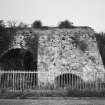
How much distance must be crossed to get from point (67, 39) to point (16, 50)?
4.99m

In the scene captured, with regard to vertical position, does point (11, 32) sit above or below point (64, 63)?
above

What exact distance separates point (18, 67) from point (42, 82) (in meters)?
3.95

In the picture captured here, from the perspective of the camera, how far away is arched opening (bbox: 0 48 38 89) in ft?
38.1

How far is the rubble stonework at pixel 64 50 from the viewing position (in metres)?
13.5

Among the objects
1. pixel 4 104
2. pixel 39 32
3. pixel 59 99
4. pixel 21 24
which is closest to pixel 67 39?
pixel 39 32

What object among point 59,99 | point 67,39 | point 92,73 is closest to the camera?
point 59,99

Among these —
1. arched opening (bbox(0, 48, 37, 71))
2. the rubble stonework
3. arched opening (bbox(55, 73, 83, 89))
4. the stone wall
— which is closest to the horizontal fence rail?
arched opening (bbox(55, 73, 83, 89))

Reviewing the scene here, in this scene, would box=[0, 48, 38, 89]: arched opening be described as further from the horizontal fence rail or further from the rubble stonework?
the rubble stonework

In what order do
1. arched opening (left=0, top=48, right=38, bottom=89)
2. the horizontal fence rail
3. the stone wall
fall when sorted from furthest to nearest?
the stone wall
arched opening (left=0, top=48, right=38, bottom=89)
the horizontal fence rail

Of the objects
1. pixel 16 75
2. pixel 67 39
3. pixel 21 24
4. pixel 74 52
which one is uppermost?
pixel 21 24

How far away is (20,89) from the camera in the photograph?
11.4 meters

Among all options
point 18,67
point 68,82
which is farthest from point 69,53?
point 18,67

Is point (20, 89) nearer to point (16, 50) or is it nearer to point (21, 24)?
point (16, 50)

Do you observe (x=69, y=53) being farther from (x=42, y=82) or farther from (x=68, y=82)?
(x=42, y=82)
